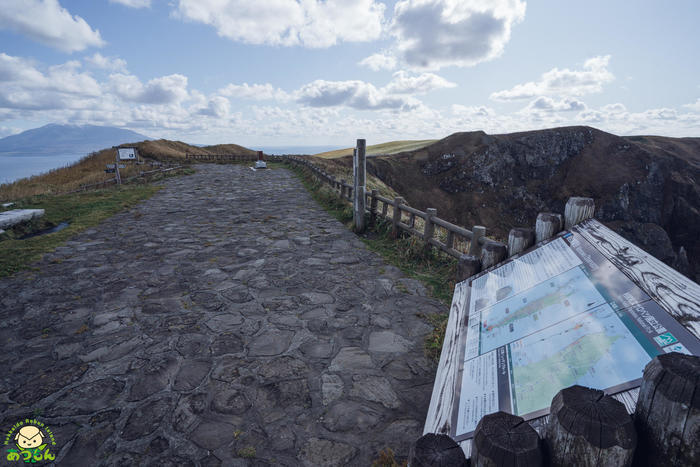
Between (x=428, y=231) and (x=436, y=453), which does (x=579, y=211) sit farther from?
(x=428, y=231)

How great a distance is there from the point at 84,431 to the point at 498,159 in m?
48.1

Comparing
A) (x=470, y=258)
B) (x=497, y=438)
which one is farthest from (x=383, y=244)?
(x=497, y=438)

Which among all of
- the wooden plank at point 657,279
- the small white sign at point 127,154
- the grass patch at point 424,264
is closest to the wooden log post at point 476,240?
the grass patch at point 424,264

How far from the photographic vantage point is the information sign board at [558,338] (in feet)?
5.04

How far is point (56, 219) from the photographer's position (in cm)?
1038

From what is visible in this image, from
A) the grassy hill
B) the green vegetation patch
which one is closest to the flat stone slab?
the green vegetation patch

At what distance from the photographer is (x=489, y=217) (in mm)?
42188

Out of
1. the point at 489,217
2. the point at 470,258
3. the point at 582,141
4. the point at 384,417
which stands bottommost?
the point at 489,217

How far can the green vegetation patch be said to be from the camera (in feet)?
22.7

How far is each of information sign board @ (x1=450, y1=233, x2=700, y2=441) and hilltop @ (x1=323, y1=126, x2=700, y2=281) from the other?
38120mm

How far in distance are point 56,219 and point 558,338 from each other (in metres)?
13.1

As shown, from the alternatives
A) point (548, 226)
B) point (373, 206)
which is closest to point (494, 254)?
point (548, 226)

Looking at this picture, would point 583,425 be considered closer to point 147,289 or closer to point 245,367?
point 245,367

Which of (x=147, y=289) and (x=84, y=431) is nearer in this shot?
(x=84, y=431)
